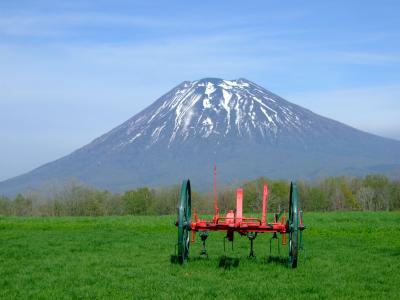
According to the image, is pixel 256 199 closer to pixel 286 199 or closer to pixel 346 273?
pixel 286 199

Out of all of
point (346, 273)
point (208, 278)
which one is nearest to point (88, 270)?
point (208, 278)

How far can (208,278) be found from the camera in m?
13.0

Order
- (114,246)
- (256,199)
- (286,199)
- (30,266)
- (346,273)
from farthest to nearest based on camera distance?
(286,199)
(256,199)
(114,246)
(30,266)
(346,273)

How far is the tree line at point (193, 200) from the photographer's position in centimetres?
8394

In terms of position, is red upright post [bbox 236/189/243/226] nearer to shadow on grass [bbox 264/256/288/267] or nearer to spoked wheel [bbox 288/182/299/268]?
spoked wheel [bbox 288/182/299/268]

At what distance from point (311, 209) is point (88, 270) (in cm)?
7985

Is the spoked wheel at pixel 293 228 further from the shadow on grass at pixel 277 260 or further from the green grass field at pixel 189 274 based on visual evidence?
the shadow on grass at pixel 277 260

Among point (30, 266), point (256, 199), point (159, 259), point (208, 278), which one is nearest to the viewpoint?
point (208, 278)

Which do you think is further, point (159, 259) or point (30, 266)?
point (159, 259)

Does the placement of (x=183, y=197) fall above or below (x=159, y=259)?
above

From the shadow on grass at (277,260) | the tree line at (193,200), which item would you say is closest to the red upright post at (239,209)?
the shadow on grass at (277,260)

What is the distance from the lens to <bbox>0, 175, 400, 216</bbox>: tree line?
83938 millimetres

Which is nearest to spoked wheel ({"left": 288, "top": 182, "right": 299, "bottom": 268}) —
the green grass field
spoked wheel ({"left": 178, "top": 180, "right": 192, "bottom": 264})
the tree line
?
the green grass field

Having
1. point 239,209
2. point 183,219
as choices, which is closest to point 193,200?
point 239,209
